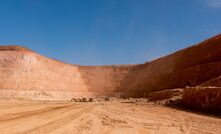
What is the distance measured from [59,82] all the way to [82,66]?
532 inches

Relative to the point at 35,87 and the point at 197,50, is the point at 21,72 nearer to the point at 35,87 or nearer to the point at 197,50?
the point at 35,87

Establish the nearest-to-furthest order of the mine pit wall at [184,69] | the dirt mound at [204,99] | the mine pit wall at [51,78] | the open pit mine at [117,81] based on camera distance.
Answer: the dirt mound at [204,99] → the open pit mine at [117,81] → the mine pit wall at [184,69] → the mine pit wall at [51,78]

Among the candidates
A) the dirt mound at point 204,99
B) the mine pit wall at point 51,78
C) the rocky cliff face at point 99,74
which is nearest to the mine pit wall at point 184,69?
the rocky cliff face at point 99,74

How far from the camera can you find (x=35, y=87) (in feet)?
169

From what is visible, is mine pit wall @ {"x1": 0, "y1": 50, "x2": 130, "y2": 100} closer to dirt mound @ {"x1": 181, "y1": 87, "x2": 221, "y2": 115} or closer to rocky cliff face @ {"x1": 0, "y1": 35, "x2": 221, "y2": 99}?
rocky cliff face @ {"x1": 0, "y1": 35, "x2": 221, "y2": 99}

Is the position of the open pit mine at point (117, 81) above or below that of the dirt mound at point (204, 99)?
above

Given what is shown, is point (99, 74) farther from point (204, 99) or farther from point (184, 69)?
point (204, 99)

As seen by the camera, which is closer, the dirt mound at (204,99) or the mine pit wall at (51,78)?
the dirt mound at (204,99)

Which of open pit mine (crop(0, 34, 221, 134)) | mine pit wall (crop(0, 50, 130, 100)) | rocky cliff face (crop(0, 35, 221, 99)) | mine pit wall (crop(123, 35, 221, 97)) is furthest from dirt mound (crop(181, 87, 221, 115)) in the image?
mine pit wall (crop(0, 50, 130, 100))

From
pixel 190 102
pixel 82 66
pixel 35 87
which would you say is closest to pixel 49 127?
pixel 190 102

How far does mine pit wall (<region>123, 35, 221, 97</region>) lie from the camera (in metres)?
38.2

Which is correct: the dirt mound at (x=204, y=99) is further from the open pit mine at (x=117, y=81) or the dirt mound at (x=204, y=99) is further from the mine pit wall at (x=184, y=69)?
the mine pit wall at (x=184, y=69)

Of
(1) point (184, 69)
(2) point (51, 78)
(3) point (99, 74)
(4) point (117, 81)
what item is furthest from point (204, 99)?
(3) point (99, 74)

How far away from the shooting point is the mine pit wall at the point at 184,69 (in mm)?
38188
